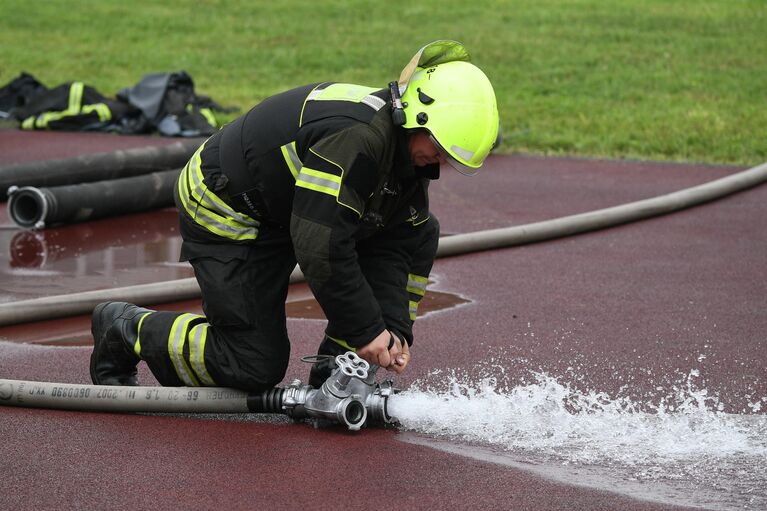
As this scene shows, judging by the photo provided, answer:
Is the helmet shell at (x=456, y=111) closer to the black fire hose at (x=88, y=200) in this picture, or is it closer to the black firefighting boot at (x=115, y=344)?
the black firefighting boot at (x=115, y=344)

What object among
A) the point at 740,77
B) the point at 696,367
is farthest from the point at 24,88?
the point at 696,367

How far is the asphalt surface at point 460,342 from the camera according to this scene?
364 cm

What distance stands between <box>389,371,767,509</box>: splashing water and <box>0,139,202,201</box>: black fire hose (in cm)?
418

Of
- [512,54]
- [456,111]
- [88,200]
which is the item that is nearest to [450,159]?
[456,111]

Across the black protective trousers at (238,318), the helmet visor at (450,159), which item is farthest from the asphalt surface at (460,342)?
the helmet visor at (450,159)

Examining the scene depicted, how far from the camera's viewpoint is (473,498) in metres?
3.58

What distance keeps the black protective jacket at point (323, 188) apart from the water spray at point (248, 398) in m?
0.20

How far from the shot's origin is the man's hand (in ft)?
13.0

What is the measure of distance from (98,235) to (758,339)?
407cm

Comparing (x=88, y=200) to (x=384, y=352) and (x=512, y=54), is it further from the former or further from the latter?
(x=512, y=54)

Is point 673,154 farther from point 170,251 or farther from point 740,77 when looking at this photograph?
point 170,251

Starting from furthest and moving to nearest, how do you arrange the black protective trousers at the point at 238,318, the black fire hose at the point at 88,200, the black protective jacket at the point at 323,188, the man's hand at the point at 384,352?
the black fire hose at the point at 88,200
the black protective trousers at the point at 238,318
the man's hand at the point at 384,352
the black protective jacket at the point at 323,188

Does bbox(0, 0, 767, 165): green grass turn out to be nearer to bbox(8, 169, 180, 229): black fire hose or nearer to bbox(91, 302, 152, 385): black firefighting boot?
bbox(8, 169, 180, 229): black fire hose

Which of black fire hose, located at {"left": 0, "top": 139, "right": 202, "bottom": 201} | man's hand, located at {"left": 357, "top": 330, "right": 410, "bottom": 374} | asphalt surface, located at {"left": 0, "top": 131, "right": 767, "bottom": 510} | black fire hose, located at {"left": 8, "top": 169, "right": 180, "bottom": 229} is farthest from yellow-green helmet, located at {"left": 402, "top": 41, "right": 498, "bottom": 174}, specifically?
black fire hose, located at {"left": 0, "top": 139, "right": 202, "bottom": 201}
